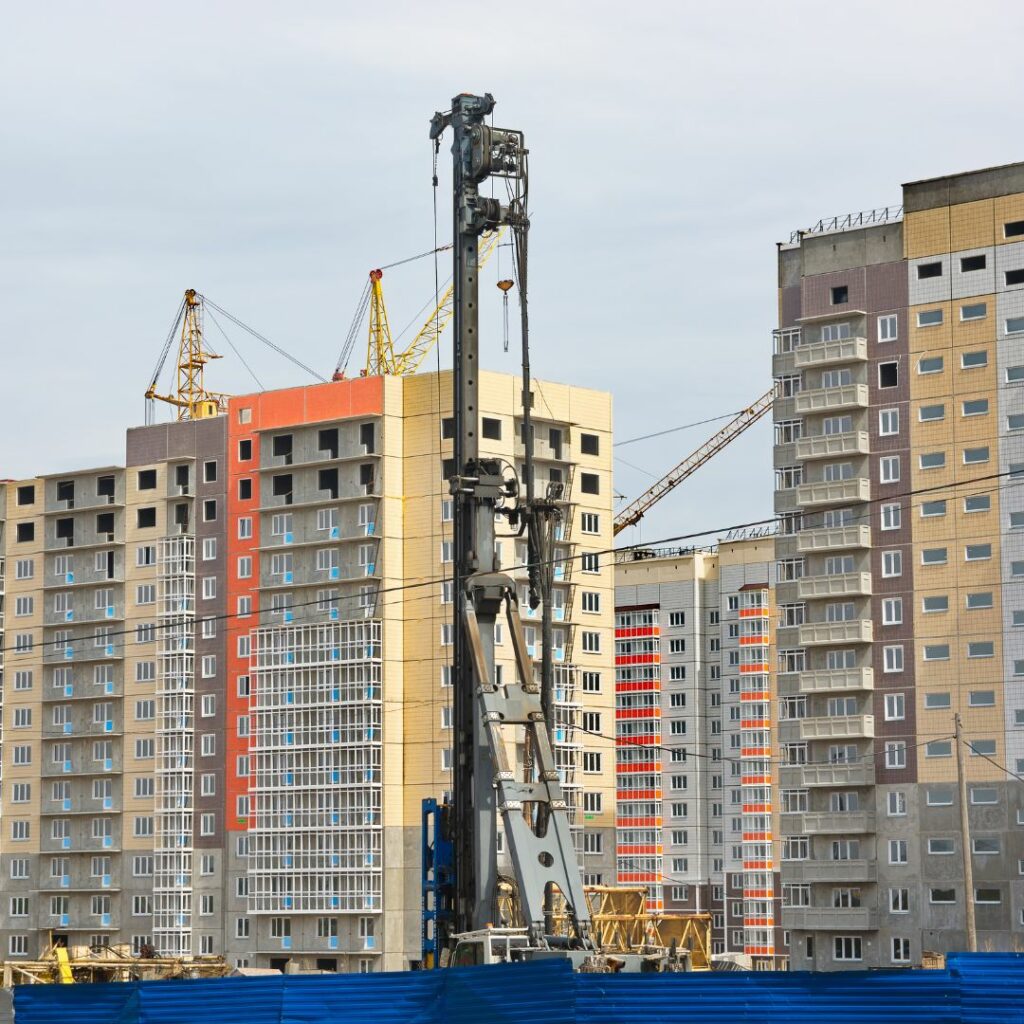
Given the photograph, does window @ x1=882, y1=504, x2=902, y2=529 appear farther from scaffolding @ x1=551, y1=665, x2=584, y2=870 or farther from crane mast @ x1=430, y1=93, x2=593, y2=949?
crane mast @ x1=430, y1=93, x2=593, y2=949

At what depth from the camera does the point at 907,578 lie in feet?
360

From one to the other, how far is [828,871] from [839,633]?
42.1 feet

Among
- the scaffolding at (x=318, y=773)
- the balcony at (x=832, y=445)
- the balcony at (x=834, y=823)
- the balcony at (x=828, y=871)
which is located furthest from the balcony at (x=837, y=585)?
the scaffolding at (x=318, y=773)

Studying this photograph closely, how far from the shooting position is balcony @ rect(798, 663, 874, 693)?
4360 inches

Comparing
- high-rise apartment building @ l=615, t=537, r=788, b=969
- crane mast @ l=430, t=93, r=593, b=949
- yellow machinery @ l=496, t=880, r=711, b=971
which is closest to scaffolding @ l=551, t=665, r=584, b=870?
yellow machinery @ l=496, t=880, r=711, b=971

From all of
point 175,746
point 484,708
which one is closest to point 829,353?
point 175,746

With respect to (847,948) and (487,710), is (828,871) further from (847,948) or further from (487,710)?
(487,710)

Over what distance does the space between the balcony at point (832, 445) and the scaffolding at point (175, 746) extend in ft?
142

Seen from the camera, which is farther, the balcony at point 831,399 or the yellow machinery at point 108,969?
the balcony at point 831,399

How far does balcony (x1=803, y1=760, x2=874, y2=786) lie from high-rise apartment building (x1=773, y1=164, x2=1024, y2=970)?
0.11 meters

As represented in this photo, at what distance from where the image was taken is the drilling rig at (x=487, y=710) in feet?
138

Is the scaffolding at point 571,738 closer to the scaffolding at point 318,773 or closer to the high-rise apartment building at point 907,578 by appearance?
the scaffolding at point 318,773

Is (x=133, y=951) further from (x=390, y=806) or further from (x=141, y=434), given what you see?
(x=141, y=434)

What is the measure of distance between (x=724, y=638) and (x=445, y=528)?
64.6m
